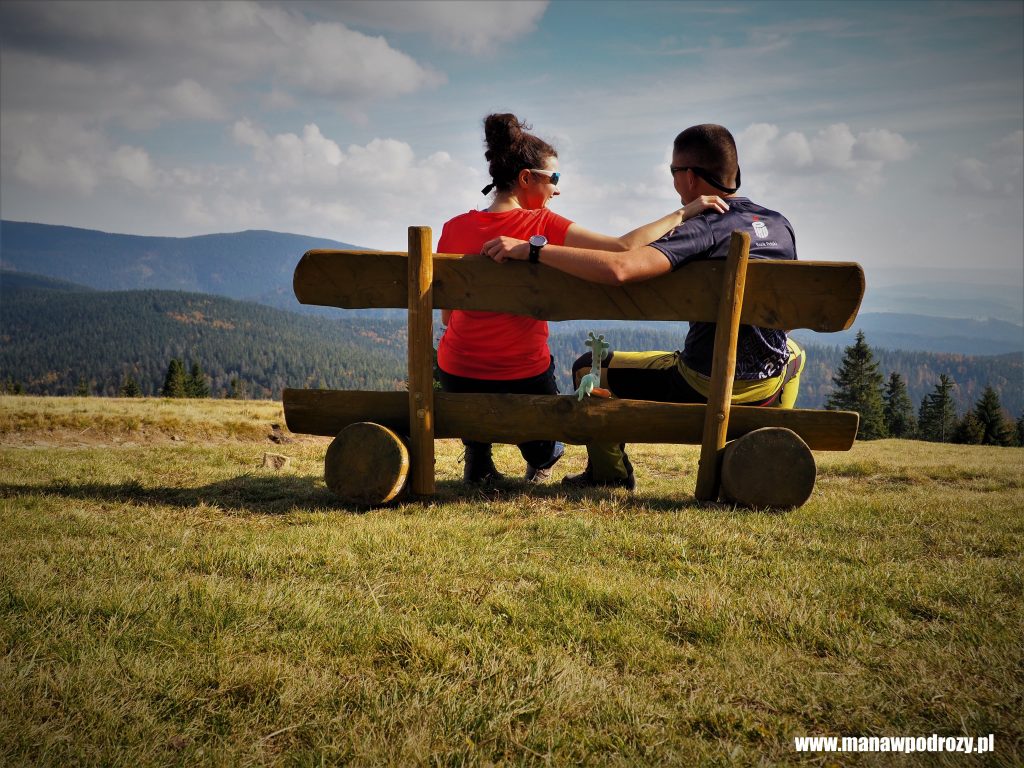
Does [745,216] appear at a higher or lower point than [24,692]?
higher

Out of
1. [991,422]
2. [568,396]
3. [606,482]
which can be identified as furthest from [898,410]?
[568,396]

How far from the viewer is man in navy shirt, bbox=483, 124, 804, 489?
5.21m

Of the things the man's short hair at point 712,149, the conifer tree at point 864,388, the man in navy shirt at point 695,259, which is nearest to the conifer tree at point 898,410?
the conifer tree at point 864,388

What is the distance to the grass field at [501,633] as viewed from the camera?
8.23 ft

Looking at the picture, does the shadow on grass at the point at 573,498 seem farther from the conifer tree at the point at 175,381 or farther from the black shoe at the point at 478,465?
the conifer tree at the point at 175,381

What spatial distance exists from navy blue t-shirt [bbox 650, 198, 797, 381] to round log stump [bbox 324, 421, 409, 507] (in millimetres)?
2768

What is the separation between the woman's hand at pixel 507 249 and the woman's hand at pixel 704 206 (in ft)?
4.66

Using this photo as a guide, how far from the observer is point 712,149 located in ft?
18.7

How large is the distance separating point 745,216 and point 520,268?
2.03 m

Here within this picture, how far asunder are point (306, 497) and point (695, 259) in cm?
426

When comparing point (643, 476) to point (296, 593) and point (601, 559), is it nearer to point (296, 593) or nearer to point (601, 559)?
point (601, 559)

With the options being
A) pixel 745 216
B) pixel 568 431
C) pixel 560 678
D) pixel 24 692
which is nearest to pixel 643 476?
pixel 568 431

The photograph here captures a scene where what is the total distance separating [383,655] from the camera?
10.1ft

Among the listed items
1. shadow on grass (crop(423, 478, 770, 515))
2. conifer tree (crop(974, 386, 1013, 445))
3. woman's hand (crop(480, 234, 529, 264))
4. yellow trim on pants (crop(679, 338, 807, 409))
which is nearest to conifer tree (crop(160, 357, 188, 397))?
shadow on grass (crop(423, 478, 770, 515))
